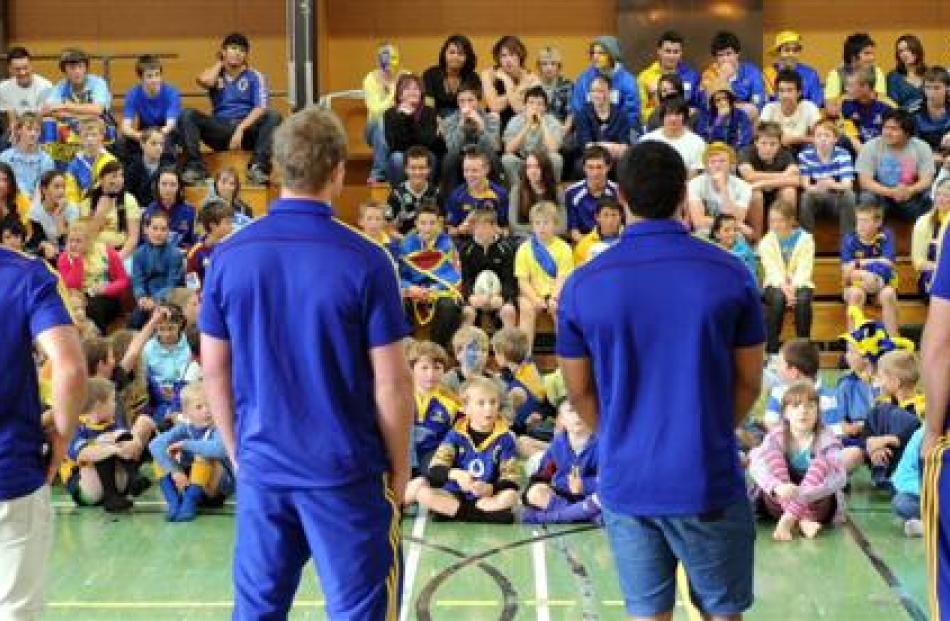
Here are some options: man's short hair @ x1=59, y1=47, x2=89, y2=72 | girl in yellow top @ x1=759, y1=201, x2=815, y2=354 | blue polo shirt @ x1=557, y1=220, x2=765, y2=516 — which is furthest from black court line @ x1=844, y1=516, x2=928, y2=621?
man's short hair @ x1=59, y1=47, x2=89, y2=72

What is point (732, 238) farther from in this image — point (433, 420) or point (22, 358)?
point (22, 358)

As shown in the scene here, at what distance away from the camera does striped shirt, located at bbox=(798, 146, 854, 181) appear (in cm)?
1188

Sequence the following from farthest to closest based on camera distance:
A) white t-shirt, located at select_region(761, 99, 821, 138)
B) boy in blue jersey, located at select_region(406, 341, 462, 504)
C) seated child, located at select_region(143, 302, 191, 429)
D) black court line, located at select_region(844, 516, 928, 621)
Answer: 1. white t-shirt, located at select_region(761, 99, 821, 138)
2. seated child, located at select_region(143, 302, 191, 429)
3. boy in blue jersey, located at select_region(406, 341, 462, 504)
4. black court line, located at select_region(844, 516, 928, 621)

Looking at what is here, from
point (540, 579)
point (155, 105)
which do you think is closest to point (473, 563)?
point (540, 579)

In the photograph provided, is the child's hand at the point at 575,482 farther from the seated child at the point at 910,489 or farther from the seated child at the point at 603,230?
the seated child at the point at 603,230

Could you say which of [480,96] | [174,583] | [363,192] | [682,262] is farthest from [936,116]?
[682,262]

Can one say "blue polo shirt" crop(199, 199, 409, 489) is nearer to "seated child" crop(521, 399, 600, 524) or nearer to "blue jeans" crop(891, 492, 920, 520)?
"seated child" crop(521, 399, 600, 524)

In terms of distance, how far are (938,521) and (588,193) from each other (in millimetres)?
7729

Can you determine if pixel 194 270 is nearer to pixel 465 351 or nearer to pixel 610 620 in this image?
pixel 465 351

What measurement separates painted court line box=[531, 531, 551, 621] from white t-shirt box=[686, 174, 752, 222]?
4.79m

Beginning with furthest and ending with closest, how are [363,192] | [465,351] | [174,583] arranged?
[363,192] < [465,351] < [174,583]

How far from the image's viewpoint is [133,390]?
9125mm

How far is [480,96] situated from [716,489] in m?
9.49

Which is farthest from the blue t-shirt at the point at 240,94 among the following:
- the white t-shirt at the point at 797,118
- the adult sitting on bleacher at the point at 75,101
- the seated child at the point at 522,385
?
the seated child at the point at 522,385
